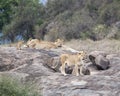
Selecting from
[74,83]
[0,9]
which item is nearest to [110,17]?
[0,9]

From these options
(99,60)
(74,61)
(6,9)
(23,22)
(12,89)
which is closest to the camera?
(12,89)

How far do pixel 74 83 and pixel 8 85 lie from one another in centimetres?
310

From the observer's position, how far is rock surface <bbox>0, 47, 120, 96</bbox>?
51.7 ft

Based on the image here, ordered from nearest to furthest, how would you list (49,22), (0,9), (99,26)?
(99,26)
(49,22)
(0,9)

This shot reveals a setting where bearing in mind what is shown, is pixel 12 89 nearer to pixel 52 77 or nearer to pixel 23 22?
pixel 52 77

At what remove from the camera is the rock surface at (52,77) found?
1575 cm

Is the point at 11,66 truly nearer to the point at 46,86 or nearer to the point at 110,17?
the point at 46,86

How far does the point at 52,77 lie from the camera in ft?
55.1

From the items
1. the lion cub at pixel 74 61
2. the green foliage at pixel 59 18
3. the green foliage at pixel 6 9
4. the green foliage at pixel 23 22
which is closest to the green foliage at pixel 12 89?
the lion cub at pixel 74 61

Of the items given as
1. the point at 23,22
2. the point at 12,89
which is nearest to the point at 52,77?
the point at 12,89

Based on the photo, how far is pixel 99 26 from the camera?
42.4 m

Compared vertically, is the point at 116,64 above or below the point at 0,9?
below

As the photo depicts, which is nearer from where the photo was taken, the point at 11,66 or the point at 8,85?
the point at 8,85

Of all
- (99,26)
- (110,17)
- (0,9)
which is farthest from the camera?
(0,9)
